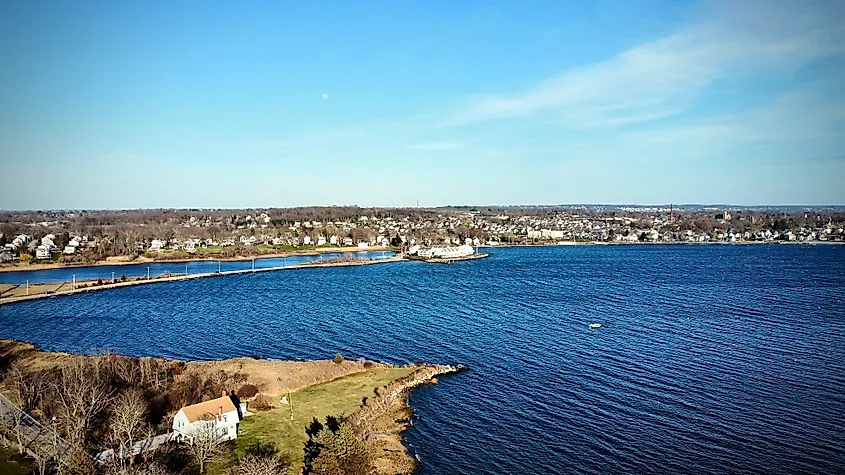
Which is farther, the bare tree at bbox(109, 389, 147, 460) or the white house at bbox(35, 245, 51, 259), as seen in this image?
the white house at bbox(35, 245, 51, 259)

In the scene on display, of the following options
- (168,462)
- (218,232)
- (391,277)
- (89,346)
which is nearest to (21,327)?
(89,346)

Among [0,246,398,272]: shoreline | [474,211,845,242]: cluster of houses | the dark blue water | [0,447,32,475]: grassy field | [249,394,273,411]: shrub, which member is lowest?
the dark blue water

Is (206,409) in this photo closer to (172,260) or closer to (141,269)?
(141,269)

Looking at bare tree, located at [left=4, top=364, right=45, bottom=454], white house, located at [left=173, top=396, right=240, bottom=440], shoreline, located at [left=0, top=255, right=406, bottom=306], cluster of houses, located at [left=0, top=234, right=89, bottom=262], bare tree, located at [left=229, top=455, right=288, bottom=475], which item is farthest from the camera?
cluster of houses, located at [left=0, top=234, right=89, bottom=262]

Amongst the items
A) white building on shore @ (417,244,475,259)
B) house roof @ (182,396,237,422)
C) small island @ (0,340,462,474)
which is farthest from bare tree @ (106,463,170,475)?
white building on shore @ (417,244,475,259)

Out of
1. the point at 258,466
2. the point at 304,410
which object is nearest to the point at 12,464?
the point at 258,466

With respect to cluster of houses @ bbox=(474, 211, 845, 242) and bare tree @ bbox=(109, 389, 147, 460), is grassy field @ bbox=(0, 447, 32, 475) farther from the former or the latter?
cluster of houses @ bbox=(474, 211, 845, 242)
